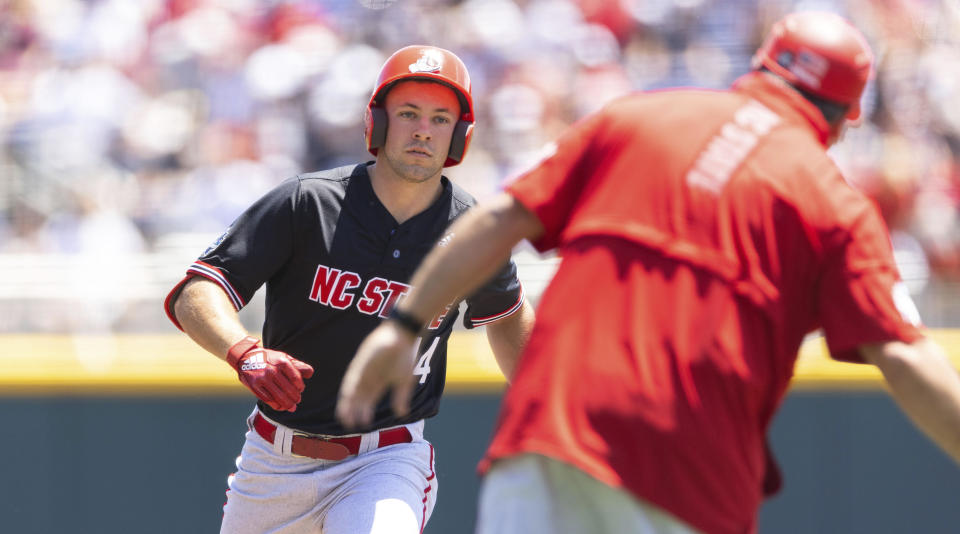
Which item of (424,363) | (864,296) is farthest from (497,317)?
(864,296)

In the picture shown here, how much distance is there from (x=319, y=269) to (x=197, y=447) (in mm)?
2628

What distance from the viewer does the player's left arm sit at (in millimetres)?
4426

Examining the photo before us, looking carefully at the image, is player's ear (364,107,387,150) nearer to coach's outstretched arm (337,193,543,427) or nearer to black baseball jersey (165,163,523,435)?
black baseball jersey (165,163,523,435)

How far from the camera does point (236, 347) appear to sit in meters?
3.63

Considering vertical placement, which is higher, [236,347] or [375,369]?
[375,369]

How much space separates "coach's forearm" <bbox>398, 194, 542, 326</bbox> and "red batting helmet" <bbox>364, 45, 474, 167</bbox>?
155 centimetres

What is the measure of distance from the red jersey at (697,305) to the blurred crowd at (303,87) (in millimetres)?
5045

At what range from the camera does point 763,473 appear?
2631mm

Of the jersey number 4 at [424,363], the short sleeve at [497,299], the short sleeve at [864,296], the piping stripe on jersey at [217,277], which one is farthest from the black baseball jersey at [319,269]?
the short sleeve at [864,296]

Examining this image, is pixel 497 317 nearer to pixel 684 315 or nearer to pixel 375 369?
pixel 375 369

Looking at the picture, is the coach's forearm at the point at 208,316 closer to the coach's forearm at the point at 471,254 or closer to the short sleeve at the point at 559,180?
the coach's forearm at the point at 471,254

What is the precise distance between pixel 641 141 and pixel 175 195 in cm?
582

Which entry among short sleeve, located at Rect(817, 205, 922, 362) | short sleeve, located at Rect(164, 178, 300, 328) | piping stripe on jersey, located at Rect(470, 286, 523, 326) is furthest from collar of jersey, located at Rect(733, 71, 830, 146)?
piping stripe on jersey, located at Rect(470, 286, 523, 326)

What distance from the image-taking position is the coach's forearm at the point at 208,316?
3.73 metres
